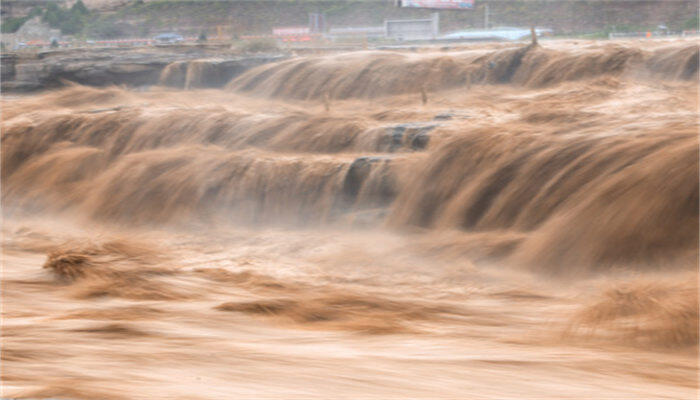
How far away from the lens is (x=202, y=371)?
2812 millimetres

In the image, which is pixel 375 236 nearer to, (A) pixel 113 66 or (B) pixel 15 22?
(A) pixel 113 66

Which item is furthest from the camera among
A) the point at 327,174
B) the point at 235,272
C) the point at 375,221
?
the point at 327,174

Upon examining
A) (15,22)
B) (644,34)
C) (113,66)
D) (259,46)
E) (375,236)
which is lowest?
(375,236)

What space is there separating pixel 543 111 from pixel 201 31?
1189 cm

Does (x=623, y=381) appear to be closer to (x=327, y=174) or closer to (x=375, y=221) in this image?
(x=375, y=221)

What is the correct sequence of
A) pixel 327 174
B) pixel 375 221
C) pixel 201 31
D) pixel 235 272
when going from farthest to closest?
pixel 201 31 → pixel 327 174 → pixel 375 221 → pixel 235 272

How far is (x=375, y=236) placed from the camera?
19.3 feet

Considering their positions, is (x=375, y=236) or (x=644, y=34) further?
(x=644, y=34)

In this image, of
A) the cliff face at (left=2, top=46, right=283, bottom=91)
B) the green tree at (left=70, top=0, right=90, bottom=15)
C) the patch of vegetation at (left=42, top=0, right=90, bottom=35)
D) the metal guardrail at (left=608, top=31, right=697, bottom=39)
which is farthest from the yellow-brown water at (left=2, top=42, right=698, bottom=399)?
the green tree at (left=70, top=0, right=90, bottom=15)

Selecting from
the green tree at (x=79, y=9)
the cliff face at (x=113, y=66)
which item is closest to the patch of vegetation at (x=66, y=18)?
the green tree at (x=79, y=9)

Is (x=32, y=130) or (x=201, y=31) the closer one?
(x=32, y=130)

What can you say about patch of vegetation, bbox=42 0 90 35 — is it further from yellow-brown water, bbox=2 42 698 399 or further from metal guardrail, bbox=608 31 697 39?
metal guardrail, bbox=608 31 697 39

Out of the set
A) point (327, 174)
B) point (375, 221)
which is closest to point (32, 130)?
point (327, 174)

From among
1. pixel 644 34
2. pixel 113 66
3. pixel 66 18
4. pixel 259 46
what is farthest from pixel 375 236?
pixel 66 18
